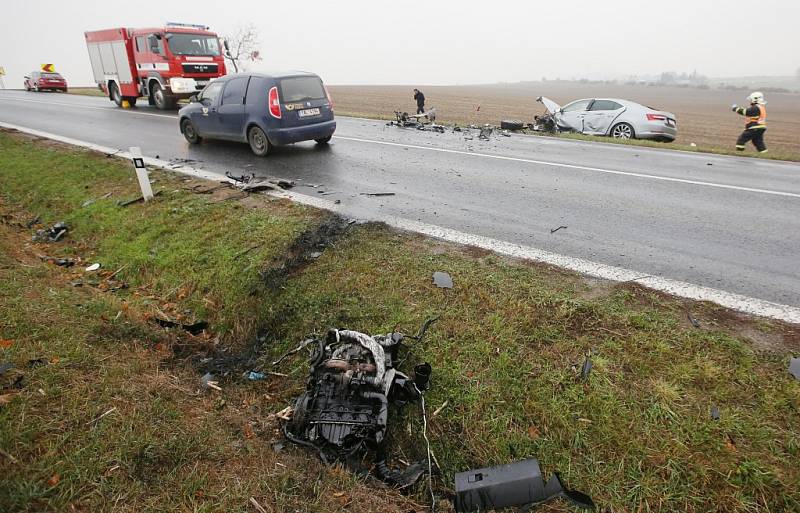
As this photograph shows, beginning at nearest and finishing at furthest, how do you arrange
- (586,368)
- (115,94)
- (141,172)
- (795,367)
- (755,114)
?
1. (795,367)
2. (586,368)
3. (141,172)
4. (755,114)
5. (115,94)

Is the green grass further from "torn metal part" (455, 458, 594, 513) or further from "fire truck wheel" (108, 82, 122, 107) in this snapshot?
"fire truck wheel" (108, 82, 122, 107)

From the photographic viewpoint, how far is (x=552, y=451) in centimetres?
239

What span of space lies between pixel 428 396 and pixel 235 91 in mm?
8598

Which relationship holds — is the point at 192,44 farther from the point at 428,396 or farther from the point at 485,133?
the point at 428,396

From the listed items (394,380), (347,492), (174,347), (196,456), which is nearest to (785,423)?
(394,380)

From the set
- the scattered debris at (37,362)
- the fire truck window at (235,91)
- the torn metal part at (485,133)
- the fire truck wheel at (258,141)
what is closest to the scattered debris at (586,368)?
the scattered debris at (37,362)

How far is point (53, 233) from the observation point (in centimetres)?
599

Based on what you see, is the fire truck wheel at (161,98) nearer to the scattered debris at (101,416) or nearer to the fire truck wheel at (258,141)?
the fire truck wheel at (258,141)

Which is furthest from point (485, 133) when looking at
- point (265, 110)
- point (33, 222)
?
point (33, 222)

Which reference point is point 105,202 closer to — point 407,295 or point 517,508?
point 407,295

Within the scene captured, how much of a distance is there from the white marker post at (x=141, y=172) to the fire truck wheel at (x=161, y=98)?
42.0 ft

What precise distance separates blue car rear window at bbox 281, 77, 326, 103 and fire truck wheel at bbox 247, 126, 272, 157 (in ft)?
2.73

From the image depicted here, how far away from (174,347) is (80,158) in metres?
7.08

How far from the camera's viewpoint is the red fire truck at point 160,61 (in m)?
16.4
